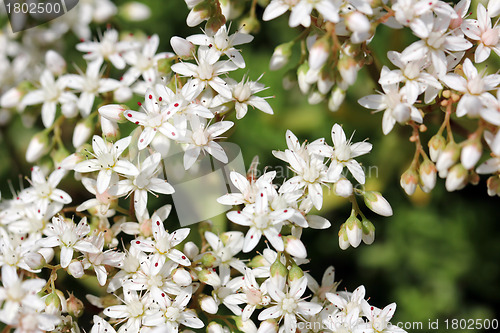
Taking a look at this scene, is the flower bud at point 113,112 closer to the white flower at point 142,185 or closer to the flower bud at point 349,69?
the white flower at point 142,185

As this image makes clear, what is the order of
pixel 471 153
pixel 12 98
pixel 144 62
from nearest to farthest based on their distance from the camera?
pixel 471 153 < pixel 144 62 < pixel 12 98

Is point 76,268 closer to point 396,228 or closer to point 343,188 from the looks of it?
point 343,188

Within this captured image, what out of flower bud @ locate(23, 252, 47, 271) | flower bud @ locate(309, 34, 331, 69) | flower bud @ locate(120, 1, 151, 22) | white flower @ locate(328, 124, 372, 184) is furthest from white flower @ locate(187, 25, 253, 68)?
flower bud @ locate(120, 1, 151, 22)

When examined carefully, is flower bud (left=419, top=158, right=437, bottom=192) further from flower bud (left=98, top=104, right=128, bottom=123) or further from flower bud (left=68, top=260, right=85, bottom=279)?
flower bud (left=68, top=260, right=85, bottom=279)

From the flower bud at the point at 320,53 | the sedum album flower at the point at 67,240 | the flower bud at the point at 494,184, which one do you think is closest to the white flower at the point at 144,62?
the sedum album flower at the point at 67,240

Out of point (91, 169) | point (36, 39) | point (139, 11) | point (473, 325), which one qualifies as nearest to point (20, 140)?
point (36, 39)

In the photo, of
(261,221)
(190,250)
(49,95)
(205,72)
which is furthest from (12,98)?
(261,221)
